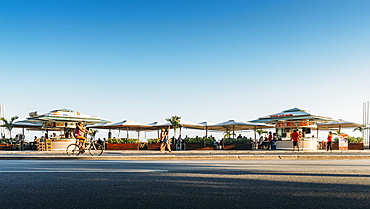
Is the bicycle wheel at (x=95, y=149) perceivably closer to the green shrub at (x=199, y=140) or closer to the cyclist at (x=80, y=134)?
the cyclist at (x=80, y=134)

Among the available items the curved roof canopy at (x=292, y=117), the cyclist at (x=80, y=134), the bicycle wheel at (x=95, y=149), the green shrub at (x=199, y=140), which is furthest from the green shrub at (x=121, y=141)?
the cyclist at (x=80, y=134)

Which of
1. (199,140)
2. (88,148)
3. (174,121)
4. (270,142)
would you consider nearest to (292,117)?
(270,142)

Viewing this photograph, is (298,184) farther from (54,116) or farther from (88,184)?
(54,116)

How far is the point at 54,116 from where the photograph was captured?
91.7ft

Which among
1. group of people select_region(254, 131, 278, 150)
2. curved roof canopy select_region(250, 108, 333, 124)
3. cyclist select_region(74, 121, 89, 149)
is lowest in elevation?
group of people select_region(254, 131, 278, 150)

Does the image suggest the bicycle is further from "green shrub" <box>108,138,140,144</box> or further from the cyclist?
"green shrub" <box>108,138,140,144</box>

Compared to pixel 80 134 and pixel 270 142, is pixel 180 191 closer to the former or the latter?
pixel 80 134

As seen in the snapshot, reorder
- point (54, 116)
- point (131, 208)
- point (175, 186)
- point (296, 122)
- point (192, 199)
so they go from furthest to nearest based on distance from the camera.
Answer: point (296, 122)
point (54, 116)
point (175, 186)
point (192, 199)
point (131, 208)

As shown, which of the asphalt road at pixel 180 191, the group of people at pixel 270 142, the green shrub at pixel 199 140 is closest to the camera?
the asphalt road at pixel 180 191

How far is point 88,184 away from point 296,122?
27.0 metres

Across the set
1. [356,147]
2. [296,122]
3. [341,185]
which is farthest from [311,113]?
[341,185]

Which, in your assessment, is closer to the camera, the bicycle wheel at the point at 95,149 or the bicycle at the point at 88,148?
the bicycle at the point at 88,148

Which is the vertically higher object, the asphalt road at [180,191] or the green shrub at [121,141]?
the asphalt road at [180,191]

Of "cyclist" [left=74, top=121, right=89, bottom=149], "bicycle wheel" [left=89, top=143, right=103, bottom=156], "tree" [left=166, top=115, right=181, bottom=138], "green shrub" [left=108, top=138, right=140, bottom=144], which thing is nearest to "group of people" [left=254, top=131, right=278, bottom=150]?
"tree" [left=166, top=115, right=181, bottom=138]
